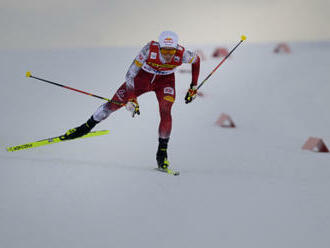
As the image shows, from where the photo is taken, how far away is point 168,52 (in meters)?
4.69

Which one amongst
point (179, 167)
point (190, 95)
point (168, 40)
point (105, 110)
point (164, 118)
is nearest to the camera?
point (168, 40)

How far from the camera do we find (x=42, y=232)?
127 inches

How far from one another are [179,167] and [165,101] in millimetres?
887

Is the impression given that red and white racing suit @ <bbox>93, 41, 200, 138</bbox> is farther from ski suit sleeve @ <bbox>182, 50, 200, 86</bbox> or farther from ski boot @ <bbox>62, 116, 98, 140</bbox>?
ski boot @ <bbox>62, 116, 98, 140</bbox>

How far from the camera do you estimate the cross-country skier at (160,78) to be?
15.5 feet

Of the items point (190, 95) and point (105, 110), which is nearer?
point (190, 95)

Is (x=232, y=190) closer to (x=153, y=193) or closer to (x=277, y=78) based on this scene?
(x=153, y=193)

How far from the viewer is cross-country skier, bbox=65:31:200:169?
15.5ft

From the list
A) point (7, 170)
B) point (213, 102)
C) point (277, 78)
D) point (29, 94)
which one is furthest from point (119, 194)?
point (277, 78)

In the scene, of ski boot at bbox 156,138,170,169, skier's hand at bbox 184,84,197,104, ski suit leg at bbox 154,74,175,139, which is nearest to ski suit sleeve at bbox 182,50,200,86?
skier's hand at bbox 184,84,197,104

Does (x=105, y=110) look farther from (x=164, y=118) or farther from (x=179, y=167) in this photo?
(x=179, y=167)

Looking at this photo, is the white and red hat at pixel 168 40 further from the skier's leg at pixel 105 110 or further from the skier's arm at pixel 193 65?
the skier's leg at pixel 105 110

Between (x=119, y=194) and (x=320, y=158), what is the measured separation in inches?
134

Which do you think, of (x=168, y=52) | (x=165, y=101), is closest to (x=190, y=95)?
(x=165, y=101)
